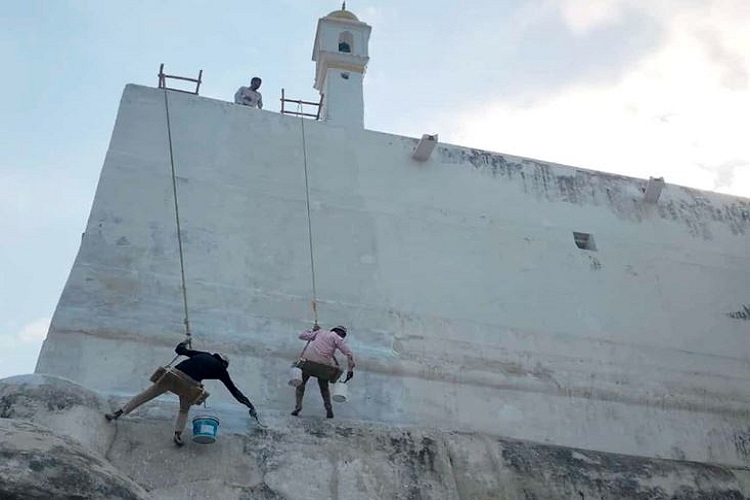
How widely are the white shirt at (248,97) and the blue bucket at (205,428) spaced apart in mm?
7384

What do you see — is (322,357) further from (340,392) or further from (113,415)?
(113,415)

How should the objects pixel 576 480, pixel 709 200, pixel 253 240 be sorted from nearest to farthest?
pixel 576 480 → pixel 253 240 → pixel 709 200

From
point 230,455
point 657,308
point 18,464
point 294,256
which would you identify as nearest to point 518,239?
point 657,308

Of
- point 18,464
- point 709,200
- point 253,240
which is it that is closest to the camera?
point 18,464

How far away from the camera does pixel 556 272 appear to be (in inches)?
482

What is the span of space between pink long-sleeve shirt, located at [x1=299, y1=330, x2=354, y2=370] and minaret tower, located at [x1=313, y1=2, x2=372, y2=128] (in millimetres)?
5413

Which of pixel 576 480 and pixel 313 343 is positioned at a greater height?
pixel 313 343

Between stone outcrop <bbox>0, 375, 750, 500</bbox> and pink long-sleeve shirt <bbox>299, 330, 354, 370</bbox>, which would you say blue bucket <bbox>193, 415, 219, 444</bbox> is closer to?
stone outcrop <bbox>0, 375, 750, 500</bbox>

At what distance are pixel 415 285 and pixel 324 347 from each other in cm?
263

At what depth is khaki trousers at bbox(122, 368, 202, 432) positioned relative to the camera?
24.8 ft

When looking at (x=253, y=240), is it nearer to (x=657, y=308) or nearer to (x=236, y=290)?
(x=236, y=290)

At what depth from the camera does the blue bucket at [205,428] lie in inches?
298

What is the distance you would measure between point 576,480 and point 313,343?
11.0 feet

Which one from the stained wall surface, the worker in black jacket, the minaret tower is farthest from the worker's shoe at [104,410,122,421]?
the minaret tower
